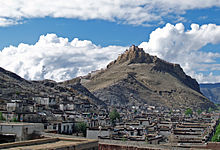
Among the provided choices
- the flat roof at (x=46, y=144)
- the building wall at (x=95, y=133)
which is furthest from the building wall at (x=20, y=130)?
the building wall at (x=95, y=133)

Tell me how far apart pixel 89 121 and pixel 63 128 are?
34.3 feet

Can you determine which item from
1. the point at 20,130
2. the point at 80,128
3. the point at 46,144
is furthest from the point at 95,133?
the point at 46,144

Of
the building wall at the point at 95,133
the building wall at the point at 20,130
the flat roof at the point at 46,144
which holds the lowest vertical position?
the building wall at the point at 95,133

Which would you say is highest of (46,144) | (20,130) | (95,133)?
(20,130)

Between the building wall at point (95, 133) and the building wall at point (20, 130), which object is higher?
the building wall at point (20, 130)

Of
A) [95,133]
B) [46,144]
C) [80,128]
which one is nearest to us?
[46,144]

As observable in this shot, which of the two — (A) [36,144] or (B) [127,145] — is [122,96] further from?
(A) [36,144]

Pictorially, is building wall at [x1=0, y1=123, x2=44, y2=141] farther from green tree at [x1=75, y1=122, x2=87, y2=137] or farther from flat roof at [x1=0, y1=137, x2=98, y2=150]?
green tree at [x1=75, y1=122, x2=87, y2=137]

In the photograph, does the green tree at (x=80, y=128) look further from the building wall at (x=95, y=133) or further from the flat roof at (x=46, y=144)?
the flat roof at (x=46, y=144)

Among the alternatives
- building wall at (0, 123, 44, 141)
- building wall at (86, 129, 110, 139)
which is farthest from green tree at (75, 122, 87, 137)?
building wall at (0, 123, 44, 141)

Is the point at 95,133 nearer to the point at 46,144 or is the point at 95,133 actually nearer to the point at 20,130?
the point at 20,130

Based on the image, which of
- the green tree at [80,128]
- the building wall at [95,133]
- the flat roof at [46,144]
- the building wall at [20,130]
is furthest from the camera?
the green tree at [80,128]

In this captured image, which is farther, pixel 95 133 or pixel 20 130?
pixel 95 133

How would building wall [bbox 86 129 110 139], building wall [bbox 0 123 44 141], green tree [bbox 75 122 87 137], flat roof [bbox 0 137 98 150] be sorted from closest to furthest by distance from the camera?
1. flat roof [bbox 0 137 98 150]
2. building wall [bbox 0 123 44 141]
3. building wall [bbox 86 129 110 139]
4. green tree [bbox 75 122 87 137]
